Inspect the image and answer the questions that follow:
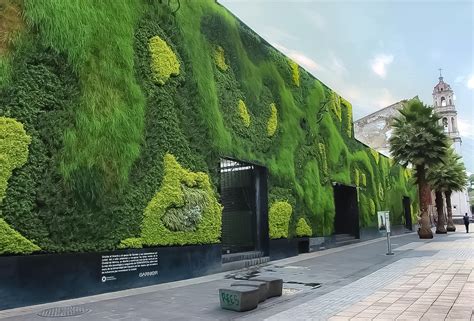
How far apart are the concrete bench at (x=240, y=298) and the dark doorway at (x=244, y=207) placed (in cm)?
902

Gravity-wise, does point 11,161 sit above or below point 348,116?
below

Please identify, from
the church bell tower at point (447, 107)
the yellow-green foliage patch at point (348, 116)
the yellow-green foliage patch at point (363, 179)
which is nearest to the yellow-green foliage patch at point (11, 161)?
the yellow-green foliage patch at point (348, 116)

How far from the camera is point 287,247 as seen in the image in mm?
19047

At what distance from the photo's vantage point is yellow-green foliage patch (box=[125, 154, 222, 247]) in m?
11.8

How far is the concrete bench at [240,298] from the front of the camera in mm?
7773

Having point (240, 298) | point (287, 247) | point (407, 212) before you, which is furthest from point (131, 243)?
point (407, 212)

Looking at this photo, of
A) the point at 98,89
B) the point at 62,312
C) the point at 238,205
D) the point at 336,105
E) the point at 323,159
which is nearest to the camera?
the point at 62,312

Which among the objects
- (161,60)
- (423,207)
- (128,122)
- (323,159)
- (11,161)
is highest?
(161,60)

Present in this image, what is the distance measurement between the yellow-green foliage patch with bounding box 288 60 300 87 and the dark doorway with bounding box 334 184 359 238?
390 inches

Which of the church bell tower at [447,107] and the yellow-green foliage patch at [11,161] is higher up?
the church bell tower at [447,107]

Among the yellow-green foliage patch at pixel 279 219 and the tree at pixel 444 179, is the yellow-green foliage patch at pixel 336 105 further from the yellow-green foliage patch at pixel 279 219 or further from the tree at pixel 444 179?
the tree at pixel 444 179

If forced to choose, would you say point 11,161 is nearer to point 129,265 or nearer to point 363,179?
point 129,265

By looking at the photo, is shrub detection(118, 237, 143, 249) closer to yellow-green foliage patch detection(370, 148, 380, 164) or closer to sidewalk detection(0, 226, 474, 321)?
sidewalk detection(0, 226, 474, 321)

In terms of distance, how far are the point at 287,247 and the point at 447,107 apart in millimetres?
76777
